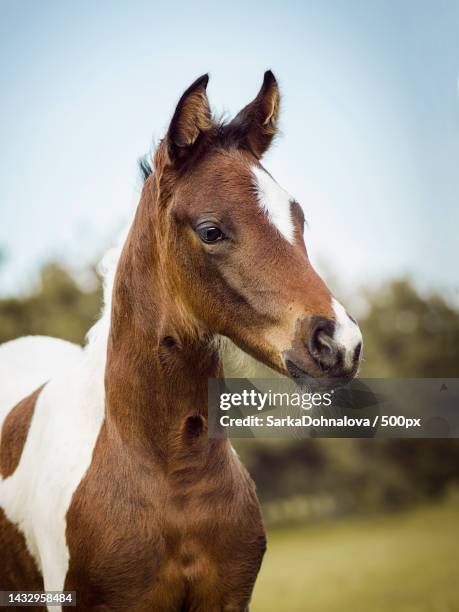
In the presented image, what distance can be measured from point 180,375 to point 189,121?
2.62 ft

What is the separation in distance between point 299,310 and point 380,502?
1626 centimetres

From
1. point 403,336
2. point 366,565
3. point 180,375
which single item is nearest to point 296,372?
point 180,375

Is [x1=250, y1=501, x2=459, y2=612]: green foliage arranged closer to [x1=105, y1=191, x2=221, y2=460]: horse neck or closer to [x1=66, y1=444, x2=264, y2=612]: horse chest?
[x1=66, y1=444, x2=264, y2=612]: horse chest

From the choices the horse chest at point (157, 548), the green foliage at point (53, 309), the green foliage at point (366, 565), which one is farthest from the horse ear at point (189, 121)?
the green foliage at point (53, 309)

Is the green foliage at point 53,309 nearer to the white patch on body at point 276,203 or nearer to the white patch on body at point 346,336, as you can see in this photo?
the white patch on body at point 276,203

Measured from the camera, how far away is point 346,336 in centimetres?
176

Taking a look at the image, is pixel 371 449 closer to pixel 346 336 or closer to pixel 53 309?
pixel 53 309

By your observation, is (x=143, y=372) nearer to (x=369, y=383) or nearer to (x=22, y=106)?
(x=369, y=383)

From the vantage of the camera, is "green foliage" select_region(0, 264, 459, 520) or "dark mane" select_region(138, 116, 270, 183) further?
"green foliage" select_region(0, 264, 459, 520)

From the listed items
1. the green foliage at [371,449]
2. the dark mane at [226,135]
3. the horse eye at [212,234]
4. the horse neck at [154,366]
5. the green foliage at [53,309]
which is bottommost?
the green foliage at [371,449]

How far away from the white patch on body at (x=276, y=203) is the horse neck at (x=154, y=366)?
40cm

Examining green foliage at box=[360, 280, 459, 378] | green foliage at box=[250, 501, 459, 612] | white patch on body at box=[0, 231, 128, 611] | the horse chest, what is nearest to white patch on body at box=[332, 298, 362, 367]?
the horse chest

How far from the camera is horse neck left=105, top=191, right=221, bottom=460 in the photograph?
2.16 m

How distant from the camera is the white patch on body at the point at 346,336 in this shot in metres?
1.75
